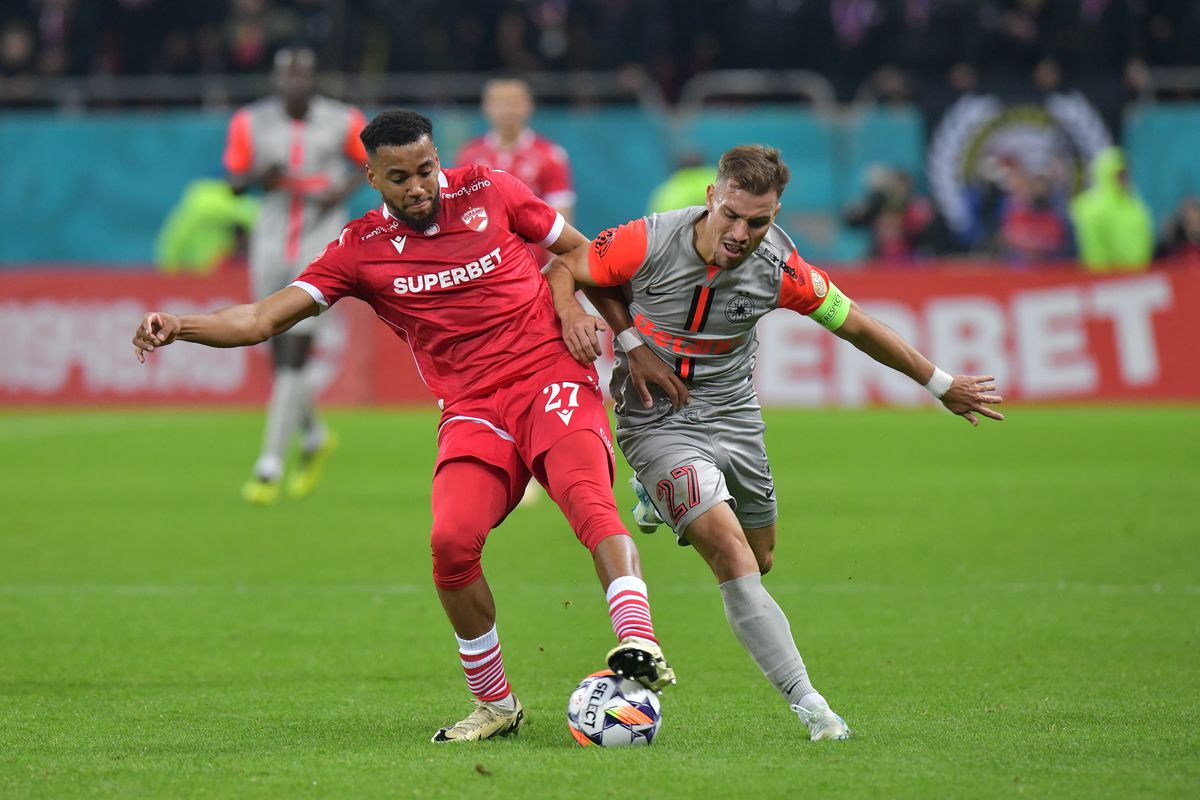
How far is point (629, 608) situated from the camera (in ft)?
17.5

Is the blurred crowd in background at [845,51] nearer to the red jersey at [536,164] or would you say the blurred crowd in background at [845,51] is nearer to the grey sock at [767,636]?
the red jersey at [536,164]

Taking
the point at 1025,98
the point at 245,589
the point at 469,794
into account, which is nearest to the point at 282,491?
the point at 245,589

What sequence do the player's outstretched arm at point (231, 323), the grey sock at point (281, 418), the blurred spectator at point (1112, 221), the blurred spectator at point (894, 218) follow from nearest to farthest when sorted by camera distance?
1. the player's outstretched arm at point (231, 323)
2. the grey sock at point (281, 418)
3. the blurred spectator at point (1112, 221)
4. the blurred spectator at point (894, 218)

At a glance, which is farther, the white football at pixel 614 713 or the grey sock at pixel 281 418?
the grey sock at pixel 281 418

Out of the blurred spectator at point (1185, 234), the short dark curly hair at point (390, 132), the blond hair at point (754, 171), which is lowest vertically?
the blurred spectator at point (1185, 234)

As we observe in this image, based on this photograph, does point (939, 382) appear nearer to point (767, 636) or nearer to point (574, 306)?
point (767, 636)

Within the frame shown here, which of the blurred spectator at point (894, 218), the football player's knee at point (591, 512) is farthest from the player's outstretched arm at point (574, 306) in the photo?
the blurred spectator at point (894, 218)

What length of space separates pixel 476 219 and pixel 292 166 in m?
6.70

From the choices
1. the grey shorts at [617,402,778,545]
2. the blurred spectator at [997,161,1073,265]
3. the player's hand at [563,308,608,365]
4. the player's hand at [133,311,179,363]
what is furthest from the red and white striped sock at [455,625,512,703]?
the blurred spectator at [997,161,1073,265]

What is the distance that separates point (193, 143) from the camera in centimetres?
2167

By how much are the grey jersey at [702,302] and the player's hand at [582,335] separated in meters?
0.26

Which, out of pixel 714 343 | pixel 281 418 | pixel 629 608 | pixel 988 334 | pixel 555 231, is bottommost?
pixel 988 334

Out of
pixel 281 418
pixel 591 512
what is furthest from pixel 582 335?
pixel 281 418

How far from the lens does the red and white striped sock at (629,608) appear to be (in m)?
5.28
